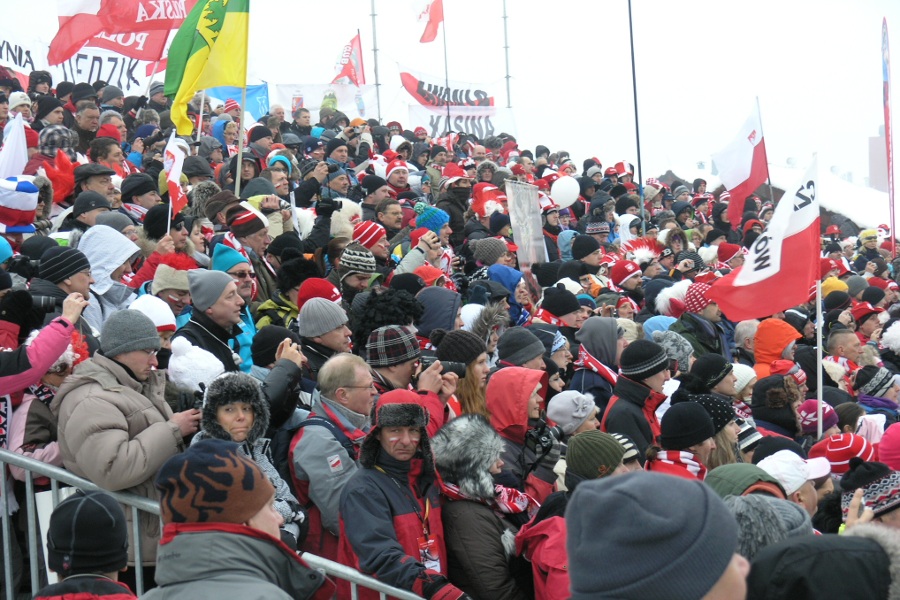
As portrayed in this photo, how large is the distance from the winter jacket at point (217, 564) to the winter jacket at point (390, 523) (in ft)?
3.51

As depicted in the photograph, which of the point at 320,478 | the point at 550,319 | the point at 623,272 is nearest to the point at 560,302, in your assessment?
the point at 550,319

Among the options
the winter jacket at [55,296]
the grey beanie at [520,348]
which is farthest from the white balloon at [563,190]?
the winter jacket at [55,296]

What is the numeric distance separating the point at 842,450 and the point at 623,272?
551 cm

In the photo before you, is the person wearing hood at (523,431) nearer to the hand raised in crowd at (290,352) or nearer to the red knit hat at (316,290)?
the hand raised in crowd at (290,352)

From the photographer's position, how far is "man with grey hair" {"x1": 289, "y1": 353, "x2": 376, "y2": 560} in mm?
4809

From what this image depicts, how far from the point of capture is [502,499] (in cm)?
487

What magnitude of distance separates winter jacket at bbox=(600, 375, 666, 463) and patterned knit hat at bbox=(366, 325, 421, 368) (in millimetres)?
1317

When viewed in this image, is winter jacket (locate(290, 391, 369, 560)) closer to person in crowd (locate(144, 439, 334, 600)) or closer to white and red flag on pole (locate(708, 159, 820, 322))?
person in crowd (locate(144, 439, 334, 600))

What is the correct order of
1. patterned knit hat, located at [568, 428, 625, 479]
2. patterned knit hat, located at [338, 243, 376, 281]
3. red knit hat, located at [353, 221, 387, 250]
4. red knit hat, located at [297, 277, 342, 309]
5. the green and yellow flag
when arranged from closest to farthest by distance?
patterned knit hat, located at [568, 428, 625, 479]
red knit hat, located at [297, 277, 342, 309]
patterned knit hat, located at [338, 243, 376, 281]
red knit hat, located at [353, 221, 387, 250]
the green and yellow flag

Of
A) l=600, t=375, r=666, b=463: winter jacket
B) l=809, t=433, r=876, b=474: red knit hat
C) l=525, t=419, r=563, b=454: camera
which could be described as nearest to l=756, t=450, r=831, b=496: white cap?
l=809, t=433, r=876, b=474: red knit hat

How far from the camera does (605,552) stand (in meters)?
2.09

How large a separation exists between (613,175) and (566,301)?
39.3ft

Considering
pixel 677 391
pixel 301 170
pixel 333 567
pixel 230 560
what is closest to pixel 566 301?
pixel 677 391

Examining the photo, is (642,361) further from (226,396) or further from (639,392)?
(226,396)
